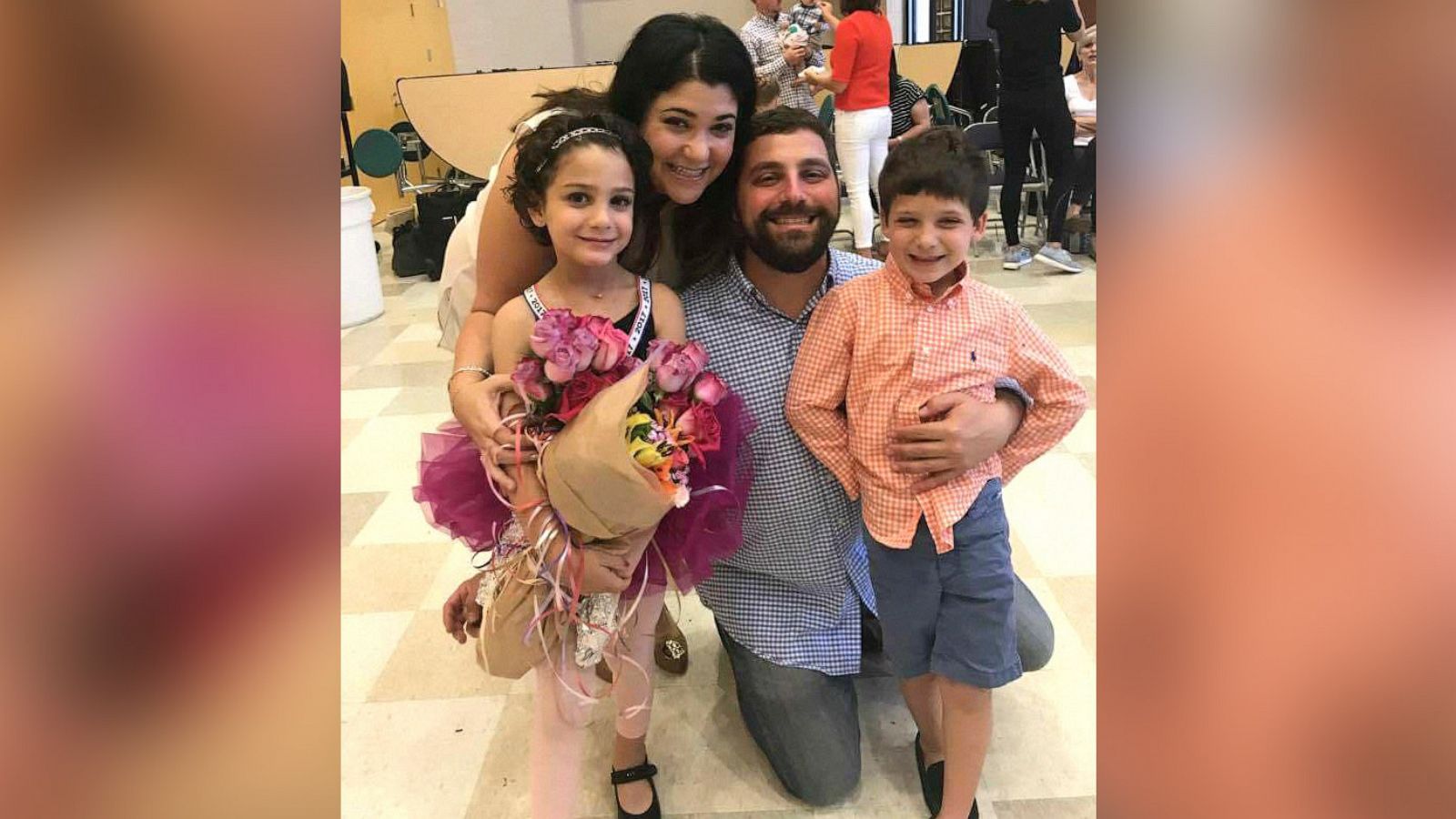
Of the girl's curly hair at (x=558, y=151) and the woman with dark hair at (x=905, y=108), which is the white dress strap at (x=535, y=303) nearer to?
the girl's curly hair at (x=558, y=151)

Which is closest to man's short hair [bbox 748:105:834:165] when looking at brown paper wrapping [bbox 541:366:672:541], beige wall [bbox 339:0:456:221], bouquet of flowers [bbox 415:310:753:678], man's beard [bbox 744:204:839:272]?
man's beard [bbox 744:204:839:272]

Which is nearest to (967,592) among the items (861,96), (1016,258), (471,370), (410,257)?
(471,370)

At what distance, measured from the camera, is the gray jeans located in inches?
63.4

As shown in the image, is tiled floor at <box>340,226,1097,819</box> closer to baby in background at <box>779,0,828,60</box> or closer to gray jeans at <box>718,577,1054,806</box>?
gray jeans at <box>718,577,1054,806</box>

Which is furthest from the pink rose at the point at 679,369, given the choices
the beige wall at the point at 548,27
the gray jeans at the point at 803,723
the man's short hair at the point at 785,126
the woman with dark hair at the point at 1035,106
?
the beige wall at the point at 548,27

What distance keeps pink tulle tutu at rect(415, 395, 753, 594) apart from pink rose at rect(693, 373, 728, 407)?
2.5 inches

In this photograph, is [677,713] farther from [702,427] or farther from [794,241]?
[794,241]

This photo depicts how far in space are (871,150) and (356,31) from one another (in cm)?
605

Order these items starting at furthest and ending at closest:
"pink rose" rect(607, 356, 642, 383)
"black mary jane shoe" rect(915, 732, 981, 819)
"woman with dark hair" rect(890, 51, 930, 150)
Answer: "woman with dark hair" rect(890, 51, 930, 150) < "black mary jane shoe" rect(915, 732, 981, 819) < "pink rose" rect(607, 356, 642, 383)

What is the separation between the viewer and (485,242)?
63.1 inches

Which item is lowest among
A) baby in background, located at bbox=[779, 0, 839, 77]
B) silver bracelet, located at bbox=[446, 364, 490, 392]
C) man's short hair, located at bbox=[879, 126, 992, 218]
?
silver bracelet, located at bbox=[446, 364, 490, 392]

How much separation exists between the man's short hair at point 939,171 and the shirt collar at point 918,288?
0.08 meters

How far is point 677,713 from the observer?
1891mm
